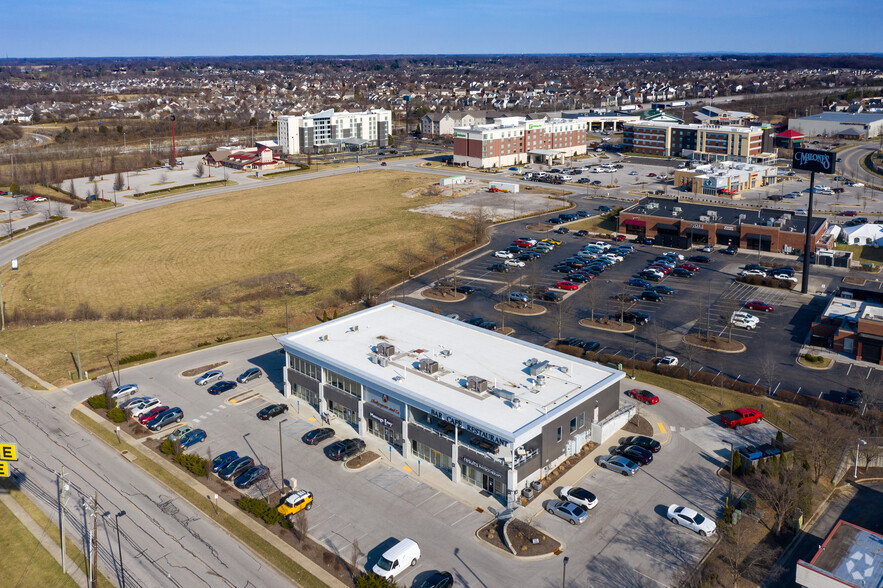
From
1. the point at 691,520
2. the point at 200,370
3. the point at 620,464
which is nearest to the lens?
the point at 691,520

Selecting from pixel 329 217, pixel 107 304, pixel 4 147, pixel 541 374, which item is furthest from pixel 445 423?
pixel 4 147

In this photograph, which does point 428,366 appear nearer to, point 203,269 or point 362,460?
point 362,460

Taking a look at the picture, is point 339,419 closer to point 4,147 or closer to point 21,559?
point 21,559

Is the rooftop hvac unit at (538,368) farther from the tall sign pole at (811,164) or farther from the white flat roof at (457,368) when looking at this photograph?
the tall sign pole at (811,164)

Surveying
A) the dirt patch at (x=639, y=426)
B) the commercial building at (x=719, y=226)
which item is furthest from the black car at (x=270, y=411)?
the commercial building at (x=719, y=226)

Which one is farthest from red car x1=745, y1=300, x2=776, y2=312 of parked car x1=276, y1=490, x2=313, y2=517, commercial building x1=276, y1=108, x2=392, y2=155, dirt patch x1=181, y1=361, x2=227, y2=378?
commercial building x1=276, y1=108, x2=392, y2=155

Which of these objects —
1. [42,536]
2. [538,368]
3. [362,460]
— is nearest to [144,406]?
[42,536]

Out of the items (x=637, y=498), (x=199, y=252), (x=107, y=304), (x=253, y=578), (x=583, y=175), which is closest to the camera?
(x=253, y=578)

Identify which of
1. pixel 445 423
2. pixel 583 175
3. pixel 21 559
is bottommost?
pixel 21 559
